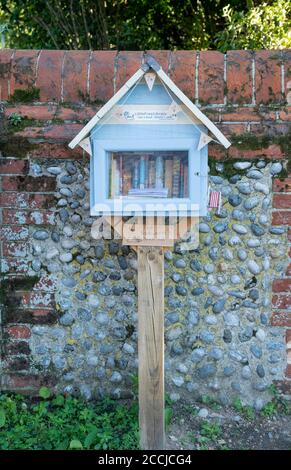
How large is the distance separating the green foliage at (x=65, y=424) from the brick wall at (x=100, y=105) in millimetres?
940

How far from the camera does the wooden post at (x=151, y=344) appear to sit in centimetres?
286

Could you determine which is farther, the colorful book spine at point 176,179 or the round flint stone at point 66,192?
the round flint stone at point 66,192

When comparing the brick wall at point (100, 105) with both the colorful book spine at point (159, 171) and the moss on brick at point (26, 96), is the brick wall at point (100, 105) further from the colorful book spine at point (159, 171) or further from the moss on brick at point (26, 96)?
the colorful book spine at point (159, 171)

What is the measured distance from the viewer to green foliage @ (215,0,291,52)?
513 centimetres

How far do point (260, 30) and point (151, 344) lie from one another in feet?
11.0

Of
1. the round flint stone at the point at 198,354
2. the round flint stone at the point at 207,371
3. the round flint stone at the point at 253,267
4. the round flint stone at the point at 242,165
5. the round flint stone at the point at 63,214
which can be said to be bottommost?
the round flint stone at the point at 207,371

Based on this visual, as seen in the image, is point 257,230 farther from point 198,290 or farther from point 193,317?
point 193,317

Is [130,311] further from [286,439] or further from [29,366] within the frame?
[286,439]

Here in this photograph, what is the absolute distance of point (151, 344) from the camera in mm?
2908

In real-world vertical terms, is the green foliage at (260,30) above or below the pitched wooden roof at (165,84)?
A: above

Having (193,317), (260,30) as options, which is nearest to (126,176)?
(193,317)

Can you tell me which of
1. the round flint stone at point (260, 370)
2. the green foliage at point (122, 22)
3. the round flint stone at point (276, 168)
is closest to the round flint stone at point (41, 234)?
the round flint stone at point (276, 168)

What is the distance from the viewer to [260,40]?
5.16 m

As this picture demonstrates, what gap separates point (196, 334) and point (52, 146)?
137cm
